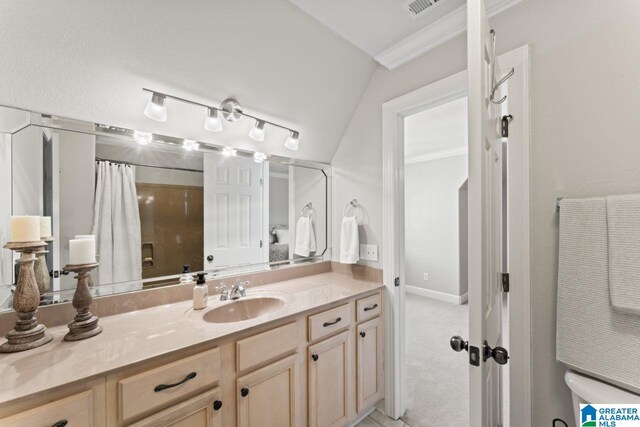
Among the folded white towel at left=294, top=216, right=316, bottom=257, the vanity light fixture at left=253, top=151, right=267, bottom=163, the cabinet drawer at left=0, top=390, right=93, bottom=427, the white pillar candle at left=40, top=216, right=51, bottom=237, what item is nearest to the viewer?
the cabinet drawer at left=0, top=390, right=93, bottom=427

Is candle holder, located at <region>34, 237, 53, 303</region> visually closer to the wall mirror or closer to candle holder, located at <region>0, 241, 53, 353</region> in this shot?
the wall mirror

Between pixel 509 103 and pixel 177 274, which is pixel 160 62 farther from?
pixel 509 103

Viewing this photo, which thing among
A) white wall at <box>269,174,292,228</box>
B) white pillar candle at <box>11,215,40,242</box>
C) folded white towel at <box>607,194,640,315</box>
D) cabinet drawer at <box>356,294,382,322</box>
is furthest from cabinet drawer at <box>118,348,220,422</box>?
folded white towel at <box>607,194,640,315</box>

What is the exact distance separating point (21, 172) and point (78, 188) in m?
0.20

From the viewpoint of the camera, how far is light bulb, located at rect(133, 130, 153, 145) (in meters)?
1.46

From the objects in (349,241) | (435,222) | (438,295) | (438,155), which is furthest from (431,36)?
(438,295)

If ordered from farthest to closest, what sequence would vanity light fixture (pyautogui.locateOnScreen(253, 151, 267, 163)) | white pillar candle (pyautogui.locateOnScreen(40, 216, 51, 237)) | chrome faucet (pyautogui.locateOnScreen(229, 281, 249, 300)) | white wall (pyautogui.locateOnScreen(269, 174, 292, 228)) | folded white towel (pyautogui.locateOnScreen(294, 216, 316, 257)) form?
folded white towel (pyautogui.locateOnScreen(294, 216, 316, 257)) → white wall (pyautogui.locateOnScreen(269, 174, 292, 228)) → vanity light fixture (pyautogui.locateOnScreen(253, 151, 267, 163)) → chrome faucet (pyautogui.locateOnScreen(229, 281, 249, 300)) → white pillar candle (pyautogui.locateOnScreen(40, 216, 51, 237))

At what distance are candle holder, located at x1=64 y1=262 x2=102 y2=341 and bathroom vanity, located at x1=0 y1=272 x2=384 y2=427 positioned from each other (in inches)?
1.7

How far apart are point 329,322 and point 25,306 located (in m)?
1.31

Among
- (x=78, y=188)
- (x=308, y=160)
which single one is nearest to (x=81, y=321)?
(x=78, y=188)

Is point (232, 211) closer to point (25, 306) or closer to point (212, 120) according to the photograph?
point (212, 120)

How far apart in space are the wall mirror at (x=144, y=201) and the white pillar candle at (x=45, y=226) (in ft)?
0.17

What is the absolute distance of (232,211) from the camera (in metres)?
1.92

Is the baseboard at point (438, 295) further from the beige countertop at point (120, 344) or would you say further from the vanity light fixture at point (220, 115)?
the vanity light fixture at point (220, 115)
